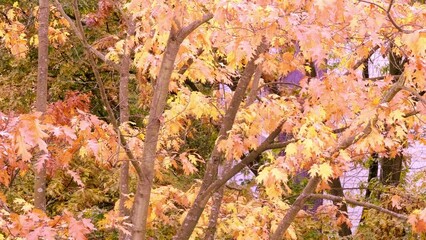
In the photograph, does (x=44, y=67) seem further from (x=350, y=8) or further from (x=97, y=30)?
(x=97, y=30)

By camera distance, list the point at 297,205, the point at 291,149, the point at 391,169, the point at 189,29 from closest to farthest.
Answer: the point at 189,29, the point at 297,205, the point at 291,149, the point at 391,169

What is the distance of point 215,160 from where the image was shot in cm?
604

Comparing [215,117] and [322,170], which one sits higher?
[215,117]

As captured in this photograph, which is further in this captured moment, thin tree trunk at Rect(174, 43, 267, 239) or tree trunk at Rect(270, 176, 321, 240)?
thin tree trunk at Rect(174, 43, 267, 239)

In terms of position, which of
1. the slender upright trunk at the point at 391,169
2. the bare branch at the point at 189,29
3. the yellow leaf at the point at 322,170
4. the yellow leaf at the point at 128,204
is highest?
the slender upright trunk at the point at 391,169

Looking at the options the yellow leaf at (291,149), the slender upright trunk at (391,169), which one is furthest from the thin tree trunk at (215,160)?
the slender upright trunk at (391,169)

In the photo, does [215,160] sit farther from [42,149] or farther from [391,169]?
[391,169]

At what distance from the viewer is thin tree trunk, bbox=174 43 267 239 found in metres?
5.67

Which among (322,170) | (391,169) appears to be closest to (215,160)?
(322,170)

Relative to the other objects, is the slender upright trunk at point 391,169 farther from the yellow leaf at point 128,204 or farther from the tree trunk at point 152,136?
the tree trunk at point 152,136

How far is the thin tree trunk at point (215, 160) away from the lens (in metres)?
5.67

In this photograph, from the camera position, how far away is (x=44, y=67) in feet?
18.8

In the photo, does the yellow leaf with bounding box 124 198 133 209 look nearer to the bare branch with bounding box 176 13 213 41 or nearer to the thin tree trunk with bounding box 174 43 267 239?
the thin tree trunk with bounding box 174 43 267 239

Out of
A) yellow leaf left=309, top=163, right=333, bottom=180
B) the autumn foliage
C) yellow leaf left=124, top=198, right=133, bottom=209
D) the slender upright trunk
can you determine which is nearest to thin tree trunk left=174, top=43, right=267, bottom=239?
the autumn foliage
